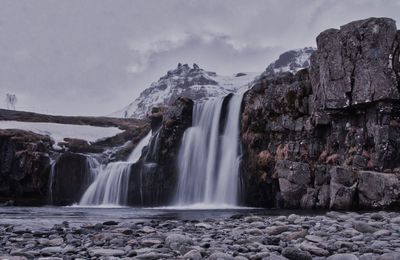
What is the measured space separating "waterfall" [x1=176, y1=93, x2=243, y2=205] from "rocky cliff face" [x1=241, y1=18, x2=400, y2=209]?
1.71 metres

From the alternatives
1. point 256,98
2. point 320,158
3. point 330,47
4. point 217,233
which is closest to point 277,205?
point 320,158

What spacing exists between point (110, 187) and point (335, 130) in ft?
86.6

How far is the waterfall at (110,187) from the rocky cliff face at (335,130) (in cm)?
1518

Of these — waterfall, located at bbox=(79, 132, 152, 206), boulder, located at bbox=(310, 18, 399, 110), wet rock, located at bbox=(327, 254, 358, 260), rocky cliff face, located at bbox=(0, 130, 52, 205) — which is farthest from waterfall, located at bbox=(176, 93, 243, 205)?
wet rock, located at bbox=(327, 254, 358, 260)

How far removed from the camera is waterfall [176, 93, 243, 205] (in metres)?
37.1

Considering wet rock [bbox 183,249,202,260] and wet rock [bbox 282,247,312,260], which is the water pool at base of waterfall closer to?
wet rock [bbox 183,249,202,260]

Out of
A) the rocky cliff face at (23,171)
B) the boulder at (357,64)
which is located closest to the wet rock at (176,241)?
the boulder at (357,64)

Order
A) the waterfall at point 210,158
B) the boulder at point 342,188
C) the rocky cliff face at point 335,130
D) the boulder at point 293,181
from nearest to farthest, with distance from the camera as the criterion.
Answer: the boulder at point 342,188
the rocky cliff face at point 335,130
the boulder at point 293,181
the waterfall at point 210,158

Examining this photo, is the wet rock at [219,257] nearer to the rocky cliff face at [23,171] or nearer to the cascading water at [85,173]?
the cascading water at [85,173]

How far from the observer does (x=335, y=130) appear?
31.7m

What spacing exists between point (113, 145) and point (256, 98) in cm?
3238

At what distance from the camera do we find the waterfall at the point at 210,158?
3709 centimetres

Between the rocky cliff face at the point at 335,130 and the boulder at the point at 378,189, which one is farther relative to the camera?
the rocky cliff face at the point at 335,130

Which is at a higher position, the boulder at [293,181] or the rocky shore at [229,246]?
the boulder at [293,181]
